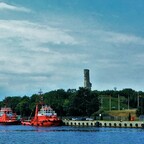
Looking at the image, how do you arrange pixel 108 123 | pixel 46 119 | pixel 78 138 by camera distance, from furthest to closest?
pixel 46 119
pixel 108 123
pixel 78 138

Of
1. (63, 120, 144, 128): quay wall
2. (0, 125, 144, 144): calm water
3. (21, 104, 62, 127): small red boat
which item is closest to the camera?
(0, 125, 144, 144): calm water

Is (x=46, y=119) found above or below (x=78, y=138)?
above

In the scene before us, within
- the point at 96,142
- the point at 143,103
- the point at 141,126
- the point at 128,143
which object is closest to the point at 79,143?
the point at 96,142

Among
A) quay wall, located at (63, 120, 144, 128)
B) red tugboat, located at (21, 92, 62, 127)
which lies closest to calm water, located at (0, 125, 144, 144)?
quay wall, located at (63, 120, 144, 128)

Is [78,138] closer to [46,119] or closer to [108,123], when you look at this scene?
[108,123]

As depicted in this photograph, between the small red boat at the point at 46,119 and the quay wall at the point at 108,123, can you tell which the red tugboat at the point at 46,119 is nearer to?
the small red boat at the point at 46,119

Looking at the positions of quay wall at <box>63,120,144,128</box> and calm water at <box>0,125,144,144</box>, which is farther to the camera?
quay wall at <box>63,120,144,128</box>

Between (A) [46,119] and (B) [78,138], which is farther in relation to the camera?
(A) [46,119]

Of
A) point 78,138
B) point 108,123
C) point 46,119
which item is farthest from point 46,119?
point 78,138

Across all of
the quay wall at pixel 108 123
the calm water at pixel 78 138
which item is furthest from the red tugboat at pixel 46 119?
the calm water at pixel 78 138

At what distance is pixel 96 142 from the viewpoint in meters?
93.9

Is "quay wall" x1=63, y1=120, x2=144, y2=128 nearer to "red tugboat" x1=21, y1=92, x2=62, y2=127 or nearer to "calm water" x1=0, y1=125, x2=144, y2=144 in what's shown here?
"red tugboat" x1=21, y1=92, x2=62, y2=127

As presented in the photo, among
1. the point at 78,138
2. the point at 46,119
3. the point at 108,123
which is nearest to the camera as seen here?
the point at 78,138

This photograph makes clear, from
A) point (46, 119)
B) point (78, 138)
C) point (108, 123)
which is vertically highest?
point (46, 119)
